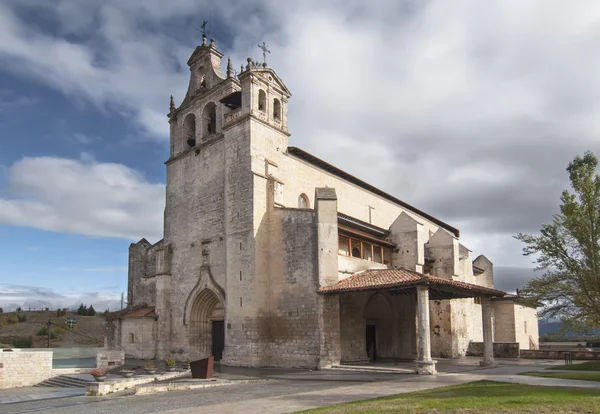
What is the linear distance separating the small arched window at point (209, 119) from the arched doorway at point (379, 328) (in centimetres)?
1361

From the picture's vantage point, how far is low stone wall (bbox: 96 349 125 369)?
2353 centimetres

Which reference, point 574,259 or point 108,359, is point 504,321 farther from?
point 108,359

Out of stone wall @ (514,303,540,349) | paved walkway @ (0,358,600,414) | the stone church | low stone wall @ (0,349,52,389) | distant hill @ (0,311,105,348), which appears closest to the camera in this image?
paved walkway @ (0,358,600,414)

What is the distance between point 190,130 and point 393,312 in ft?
53.9

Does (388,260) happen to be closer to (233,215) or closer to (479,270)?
(233,215)

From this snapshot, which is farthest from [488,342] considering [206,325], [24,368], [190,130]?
[190,130]

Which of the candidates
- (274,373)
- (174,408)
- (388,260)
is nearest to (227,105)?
(388,260)

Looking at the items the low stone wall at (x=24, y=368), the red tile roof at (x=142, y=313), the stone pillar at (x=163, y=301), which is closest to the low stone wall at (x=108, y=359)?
the low stone wall at (x=24, y=368)

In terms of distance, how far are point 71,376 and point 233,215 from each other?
10120 mm

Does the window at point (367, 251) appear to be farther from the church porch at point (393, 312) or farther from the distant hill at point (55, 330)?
the distant hill at point (55, 330)

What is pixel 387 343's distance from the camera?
27250 millimetres

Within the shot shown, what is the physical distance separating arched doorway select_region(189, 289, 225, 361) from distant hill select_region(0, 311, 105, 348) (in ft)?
72.4

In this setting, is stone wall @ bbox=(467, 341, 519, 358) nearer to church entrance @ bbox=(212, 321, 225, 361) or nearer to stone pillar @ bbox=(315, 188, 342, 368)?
stone pillar @ bbox=(315, 188, 342, 368)

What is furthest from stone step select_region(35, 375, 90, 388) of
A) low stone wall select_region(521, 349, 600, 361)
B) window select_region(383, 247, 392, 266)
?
low stone wall select_region(521, 349, 600, 361)
